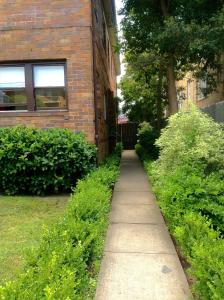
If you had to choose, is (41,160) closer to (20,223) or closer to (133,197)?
(20,223)

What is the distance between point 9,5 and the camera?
8.64 metres

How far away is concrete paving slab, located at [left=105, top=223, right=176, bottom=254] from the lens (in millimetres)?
4484

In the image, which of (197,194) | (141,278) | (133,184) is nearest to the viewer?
(141,278)

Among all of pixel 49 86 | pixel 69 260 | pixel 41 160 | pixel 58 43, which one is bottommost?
pixel 69 260

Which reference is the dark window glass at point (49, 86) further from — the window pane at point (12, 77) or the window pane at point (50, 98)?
the window pane at point (12, 77)

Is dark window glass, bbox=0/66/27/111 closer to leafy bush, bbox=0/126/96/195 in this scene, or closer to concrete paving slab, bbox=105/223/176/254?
leafy bush, bbox=0/126/96/195

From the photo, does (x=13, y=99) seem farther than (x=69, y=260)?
Yes

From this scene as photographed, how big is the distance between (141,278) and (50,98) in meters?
6.17

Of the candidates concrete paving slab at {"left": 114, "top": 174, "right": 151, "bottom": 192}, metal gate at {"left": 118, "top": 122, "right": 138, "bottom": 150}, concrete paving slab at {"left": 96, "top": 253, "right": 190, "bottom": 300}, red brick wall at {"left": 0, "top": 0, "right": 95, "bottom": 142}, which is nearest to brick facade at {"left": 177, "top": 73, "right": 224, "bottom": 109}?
concrete paving slab at {"left": 114, "top": 174, "right": 151, "bottom": 192}

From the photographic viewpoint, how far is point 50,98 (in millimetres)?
8836

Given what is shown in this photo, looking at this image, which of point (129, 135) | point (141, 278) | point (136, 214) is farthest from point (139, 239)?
point (129, 135)

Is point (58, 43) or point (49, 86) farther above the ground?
point (58, 43)

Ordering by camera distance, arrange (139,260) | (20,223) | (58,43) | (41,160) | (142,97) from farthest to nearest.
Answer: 1. (142,97)
2. (58,43)
3. (41,160)
4. (20,223)
5. (139,260)

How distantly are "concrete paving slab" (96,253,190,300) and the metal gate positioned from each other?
2125 centimetres
